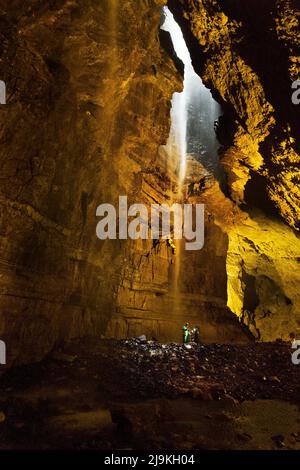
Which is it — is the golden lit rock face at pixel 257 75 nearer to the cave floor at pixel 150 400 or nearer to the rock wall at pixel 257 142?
the rock wall at pixel 257 142

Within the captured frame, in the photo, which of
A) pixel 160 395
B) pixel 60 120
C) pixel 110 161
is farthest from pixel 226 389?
pixel 110 161

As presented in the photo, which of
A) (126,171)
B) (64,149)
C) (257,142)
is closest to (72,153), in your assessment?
(64,149)

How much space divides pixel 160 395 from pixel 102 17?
10337 millimetres

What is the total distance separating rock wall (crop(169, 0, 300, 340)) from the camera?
12.2 meters

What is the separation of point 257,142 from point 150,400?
478 inches

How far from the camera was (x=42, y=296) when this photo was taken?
28.3ft

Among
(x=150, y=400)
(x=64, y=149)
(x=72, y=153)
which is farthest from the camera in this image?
(x=72, y=153)

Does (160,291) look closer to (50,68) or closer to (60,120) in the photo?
(60,120)

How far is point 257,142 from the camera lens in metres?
14.7

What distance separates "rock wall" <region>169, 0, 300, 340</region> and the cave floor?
880cm

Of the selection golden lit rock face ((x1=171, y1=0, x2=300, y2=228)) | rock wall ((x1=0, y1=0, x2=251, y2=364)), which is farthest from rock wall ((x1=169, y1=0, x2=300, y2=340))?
rock wall ((x1=0, y1=0, x2=251, y2=364))

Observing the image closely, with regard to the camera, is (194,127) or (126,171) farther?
(194,127)

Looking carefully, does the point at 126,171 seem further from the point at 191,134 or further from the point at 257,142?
the point at 191,134

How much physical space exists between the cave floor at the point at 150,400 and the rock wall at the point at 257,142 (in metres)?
8.80
